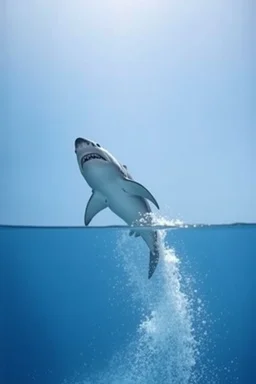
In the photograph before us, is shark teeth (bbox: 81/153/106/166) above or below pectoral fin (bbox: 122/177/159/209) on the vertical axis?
above

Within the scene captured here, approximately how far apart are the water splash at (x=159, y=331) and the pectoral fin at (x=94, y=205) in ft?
5.42

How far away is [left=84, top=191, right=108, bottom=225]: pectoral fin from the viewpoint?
297 centimetres

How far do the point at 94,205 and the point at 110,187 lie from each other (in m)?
0.20

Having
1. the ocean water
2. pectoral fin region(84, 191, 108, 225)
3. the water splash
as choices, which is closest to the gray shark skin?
pectoral fin region(84, 191, 108, 225)

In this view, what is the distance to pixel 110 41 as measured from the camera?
2771 mm

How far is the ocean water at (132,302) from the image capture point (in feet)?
13.6

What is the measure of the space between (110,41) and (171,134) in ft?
2.67

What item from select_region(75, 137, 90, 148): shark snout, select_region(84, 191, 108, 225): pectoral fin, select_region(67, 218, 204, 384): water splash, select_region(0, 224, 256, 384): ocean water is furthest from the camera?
select_region(67, 218, 204, 384): water splash

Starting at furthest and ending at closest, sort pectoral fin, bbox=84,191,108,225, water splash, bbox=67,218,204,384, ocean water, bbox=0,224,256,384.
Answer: water splash, bbox=67,218,204,384 → ocean water, bbox=0,224,256,384 → pectoral fin, bbox=84,191,108,225

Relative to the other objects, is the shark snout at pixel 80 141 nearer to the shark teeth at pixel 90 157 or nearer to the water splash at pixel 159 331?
the shark teeth at pixel 90 157

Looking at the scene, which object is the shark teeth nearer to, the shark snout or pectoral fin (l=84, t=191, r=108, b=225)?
the shark snout

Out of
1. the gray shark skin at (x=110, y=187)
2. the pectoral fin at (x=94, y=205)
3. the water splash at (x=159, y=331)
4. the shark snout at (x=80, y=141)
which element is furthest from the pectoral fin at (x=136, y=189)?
the water splash at (x=159, y=331)

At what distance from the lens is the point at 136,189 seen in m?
2.87

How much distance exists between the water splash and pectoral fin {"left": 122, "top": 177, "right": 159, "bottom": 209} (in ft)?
5.94
